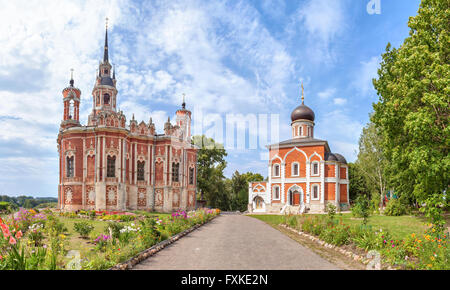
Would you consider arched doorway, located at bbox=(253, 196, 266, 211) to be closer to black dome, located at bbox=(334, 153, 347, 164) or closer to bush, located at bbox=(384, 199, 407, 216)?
black dome, located at bbox=(334, 153, 347, 164)

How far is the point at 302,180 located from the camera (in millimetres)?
40750

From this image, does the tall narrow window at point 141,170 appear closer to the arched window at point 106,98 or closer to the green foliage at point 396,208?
the arched window at point 106,98

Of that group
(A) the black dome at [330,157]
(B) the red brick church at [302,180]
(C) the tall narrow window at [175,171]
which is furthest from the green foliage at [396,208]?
(C) the tall narrow window at [175,171]

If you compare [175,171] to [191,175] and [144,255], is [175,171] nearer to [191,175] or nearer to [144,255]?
[191,175]

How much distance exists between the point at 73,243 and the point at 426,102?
51.7 feet

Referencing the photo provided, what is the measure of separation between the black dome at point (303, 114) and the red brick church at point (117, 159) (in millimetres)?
16423

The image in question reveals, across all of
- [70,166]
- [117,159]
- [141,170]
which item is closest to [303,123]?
[141,170]

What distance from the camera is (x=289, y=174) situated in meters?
41.8

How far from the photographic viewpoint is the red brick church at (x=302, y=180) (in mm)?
39438

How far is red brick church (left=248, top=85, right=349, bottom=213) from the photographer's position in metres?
39.4

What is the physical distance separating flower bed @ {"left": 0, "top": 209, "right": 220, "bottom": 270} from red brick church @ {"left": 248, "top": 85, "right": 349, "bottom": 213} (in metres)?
25.5
